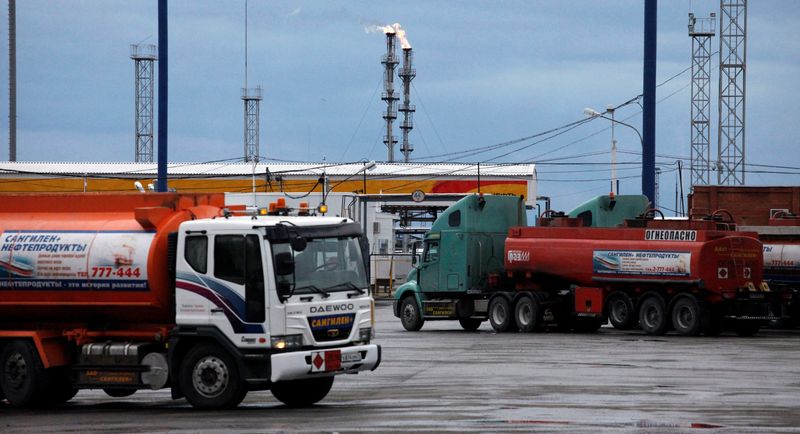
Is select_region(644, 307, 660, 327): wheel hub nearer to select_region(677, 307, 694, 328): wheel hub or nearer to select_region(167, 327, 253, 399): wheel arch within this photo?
select_region(677, 307, 694, 328): wheel hub

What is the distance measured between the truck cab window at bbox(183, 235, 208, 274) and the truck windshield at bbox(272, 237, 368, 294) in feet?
3.06

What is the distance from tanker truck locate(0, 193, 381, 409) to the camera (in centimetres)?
1700

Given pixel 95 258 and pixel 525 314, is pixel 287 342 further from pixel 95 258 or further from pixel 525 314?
pixel 525 314

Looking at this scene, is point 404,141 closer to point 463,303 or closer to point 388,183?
point 388,183

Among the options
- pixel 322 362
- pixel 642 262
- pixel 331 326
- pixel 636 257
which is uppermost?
pixel 636 257

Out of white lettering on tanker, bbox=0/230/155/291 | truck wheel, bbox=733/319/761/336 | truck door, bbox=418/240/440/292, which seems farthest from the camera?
truck door, bbox=418/240/440/292

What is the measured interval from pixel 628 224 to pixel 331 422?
67.3ft

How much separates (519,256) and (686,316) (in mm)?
5056

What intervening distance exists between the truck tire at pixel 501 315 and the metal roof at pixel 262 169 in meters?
44.3

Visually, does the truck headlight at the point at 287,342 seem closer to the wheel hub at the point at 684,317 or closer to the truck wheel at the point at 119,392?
the truck wheel at the point at 119,392

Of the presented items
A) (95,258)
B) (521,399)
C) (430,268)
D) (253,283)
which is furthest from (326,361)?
(430,268)

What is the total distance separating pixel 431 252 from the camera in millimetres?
37812

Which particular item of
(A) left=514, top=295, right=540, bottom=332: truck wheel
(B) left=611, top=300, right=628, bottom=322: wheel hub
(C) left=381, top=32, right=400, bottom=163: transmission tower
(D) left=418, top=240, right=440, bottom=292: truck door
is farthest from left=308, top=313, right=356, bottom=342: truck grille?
(C) left=381, top=32, right=400, bottom=163: transmission tower

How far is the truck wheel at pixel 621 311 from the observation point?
A: 34509 millimetres
